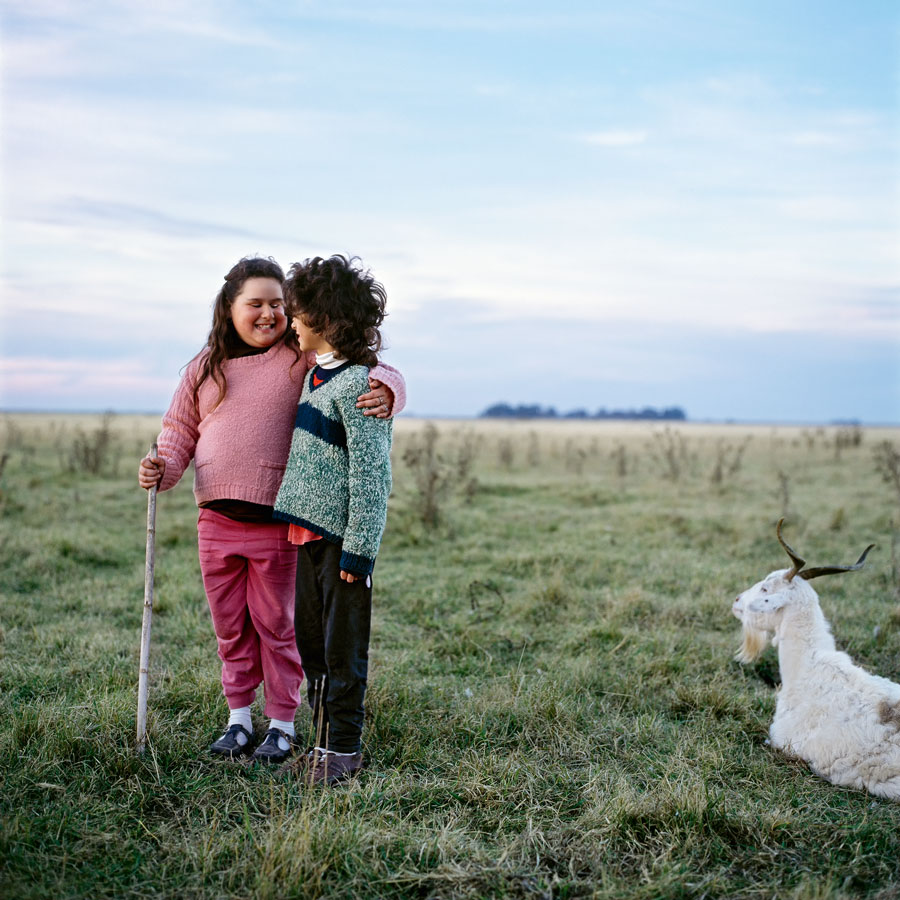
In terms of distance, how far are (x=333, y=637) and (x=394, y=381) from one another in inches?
41.0

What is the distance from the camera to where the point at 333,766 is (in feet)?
10.7

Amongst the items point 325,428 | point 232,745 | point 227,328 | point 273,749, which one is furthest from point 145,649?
point 227,328

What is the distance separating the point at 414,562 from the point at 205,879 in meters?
5.05

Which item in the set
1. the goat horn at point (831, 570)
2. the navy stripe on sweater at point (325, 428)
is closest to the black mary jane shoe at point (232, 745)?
the navy stripe on sweater at point (325, 428)

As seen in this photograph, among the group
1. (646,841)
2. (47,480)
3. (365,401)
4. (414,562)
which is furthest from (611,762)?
(47,480)

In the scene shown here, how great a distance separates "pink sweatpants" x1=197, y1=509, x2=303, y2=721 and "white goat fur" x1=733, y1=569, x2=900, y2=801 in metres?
2.19

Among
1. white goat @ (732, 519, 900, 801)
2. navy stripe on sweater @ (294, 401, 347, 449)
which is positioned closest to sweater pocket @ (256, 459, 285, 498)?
navy stripe on sweater @ (294, 401, 347, 449)

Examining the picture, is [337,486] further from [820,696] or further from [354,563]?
[820,696]

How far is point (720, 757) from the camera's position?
3543 mm

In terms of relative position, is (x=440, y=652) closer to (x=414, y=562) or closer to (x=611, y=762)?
(x=611, y=762)

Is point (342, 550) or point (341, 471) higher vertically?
point (341, 471)

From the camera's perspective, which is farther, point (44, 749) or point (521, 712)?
point (521, 712)

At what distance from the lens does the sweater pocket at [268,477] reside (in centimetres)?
339

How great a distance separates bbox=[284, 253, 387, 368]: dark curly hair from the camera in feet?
10.3
